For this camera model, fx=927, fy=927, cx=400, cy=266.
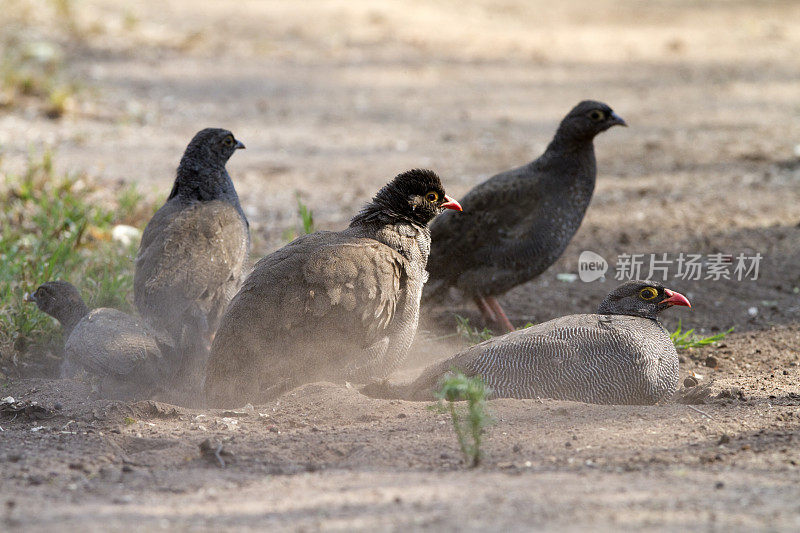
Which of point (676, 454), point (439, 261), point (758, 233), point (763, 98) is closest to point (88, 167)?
point (439, 261)

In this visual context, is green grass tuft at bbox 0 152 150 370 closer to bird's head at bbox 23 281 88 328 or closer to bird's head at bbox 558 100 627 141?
bird's head at bbox 23 281 88 328

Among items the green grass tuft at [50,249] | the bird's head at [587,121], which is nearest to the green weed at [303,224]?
the green grass tuft at [50,249]

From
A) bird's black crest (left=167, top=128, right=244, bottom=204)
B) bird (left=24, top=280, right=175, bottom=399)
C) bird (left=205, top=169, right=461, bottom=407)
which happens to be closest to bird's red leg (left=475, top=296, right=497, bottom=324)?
bird (left=205, top=169, right=461, bottom=407)

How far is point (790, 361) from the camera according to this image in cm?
670

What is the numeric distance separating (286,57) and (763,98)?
736cm

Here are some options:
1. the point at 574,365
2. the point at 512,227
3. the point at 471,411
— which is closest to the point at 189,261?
the point at 512,227

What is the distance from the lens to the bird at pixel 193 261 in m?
6.43

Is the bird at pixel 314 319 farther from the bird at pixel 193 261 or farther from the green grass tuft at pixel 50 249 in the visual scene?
the green grass tuft at pixel 50 249

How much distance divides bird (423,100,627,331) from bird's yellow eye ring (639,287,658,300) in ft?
3.99

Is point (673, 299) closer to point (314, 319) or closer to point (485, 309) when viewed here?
point (485, 309)

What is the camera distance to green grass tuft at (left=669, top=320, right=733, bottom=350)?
6.76 m

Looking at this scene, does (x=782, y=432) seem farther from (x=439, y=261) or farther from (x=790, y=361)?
(x=439, y=261)

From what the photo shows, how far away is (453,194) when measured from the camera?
9805mm

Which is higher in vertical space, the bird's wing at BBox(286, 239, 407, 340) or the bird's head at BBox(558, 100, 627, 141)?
the bird's head at BBox(558, 100, 627, 141)
